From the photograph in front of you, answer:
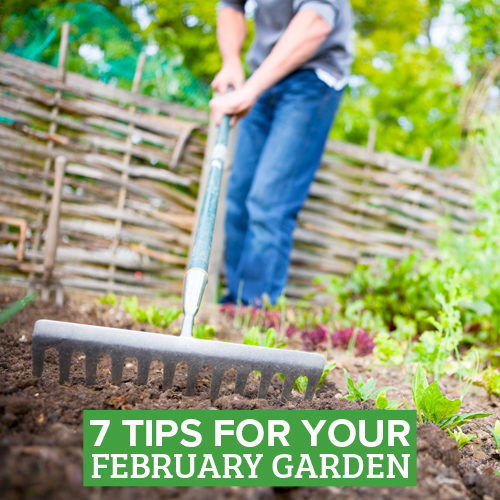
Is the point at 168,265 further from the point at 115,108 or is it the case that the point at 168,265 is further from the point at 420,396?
the point at 420,396

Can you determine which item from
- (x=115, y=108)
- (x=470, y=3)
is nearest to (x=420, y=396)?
(x=115, y=108)

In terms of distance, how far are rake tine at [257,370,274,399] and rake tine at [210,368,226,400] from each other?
0.32 feet

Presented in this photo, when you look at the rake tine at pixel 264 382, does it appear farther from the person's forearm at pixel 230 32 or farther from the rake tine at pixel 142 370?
the person's forearm at pixel 230 32

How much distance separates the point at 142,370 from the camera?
98 cm

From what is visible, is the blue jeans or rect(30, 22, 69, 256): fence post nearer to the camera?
the blue jeans

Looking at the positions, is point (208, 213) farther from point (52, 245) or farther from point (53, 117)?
point (53, 117)

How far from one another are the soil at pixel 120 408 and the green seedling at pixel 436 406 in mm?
73

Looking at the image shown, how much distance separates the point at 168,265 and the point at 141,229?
321mm

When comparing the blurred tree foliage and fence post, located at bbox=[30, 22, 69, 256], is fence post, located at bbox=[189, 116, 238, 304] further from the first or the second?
the blurred tree foliage

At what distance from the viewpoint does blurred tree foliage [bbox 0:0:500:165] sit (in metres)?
5.91

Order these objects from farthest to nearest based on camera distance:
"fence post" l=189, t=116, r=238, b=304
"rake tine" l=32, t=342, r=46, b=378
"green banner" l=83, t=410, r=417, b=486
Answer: "fence post" l=189, t=116, r=238, b=304 → "rake tine" l=32, t=342, r=46, b=378 → "green banner" l=83, t=410, r=417, b=486

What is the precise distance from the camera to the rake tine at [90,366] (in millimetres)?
963

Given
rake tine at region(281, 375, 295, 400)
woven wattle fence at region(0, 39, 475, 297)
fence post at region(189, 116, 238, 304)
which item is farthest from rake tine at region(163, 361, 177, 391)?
woven wattle fence at region(0, 39, 475, 297)

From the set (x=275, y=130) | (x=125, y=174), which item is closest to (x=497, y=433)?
(x=275, y=130)
